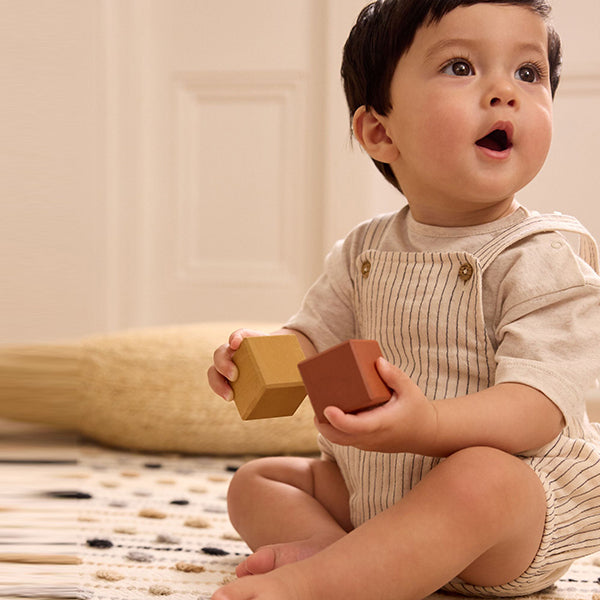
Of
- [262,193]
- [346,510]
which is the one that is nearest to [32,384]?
[346,510]

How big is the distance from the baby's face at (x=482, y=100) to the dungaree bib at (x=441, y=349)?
0.06 metres

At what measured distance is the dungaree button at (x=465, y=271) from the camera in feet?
2.68

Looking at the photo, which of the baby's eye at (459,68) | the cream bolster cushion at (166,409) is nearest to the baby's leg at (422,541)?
the baby's eye at (459,68)

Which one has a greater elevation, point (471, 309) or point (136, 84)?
point (136, 84)

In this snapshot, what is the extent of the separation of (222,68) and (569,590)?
1741mm

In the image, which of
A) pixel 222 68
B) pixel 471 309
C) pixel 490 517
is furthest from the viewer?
pixel 222 68

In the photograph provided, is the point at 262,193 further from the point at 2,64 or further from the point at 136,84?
the point at 2,64

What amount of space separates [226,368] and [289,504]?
166mm

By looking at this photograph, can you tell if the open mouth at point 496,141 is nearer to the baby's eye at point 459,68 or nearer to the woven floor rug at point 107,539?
the baby's eye at point 459,68

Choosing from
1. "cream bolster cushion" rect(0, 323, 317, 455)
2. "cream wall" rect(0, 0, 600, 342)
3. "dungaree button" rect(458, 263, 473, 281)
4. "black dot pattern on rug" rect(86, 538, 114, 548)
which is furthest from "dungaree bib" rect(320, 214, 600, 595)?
"cream wall" rect(0, 0, 600, 342)

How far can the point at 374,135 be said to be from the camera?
0.94 m

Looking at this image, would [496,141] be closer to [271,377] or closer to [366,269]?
[366,269]

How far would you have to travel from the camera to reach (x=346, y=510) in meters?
0.91

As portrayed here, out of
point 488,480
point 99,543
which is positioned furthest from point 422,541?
point 99,543
